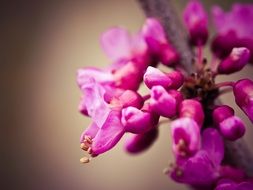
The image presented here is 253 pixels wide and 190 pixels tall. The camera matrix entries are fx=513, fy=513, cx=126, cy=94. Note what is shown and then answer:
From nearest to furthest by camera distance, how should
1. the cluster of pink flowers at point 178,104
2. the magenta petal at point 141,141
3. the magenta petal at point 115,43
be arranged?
the cluster of pink flowers at point 178,104, the magenta petal at point 141,141, the magenta petal at point 115,43

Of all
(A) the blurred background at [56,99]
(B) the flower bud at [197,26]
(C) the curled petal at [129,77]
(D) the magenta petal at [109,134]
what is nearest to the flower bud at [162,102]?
(D) the magenta petal at [109,134]

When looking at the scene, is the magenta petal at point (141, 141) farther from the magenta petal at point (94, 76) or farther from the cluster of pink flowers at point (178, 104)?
the magenta petal at point (94, 76)

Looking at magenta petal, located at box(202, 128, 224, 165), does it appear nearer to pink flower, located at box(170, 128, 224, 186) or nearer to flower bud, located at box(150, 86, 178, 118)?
pink flower, located at box(170, 128, 224, 186)

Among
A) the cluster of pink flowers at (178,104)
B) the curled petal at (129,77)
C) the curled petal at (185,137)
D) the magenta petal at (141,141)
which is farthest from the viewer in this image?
the magenta petal at (141,141)

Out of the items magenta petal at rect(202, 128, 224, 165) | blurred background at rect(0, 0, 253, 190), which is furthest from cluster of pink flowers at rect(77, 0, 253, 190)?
blurred background at rect(0, 0, 253, 190)

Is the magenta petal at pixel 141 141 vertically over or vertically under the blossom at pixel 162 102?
under

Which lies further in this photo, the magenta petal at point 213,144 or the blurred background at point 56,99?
the blurred background at point 56,99

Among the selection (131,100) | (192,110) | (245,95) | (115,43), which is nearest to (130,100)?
(131,100)
